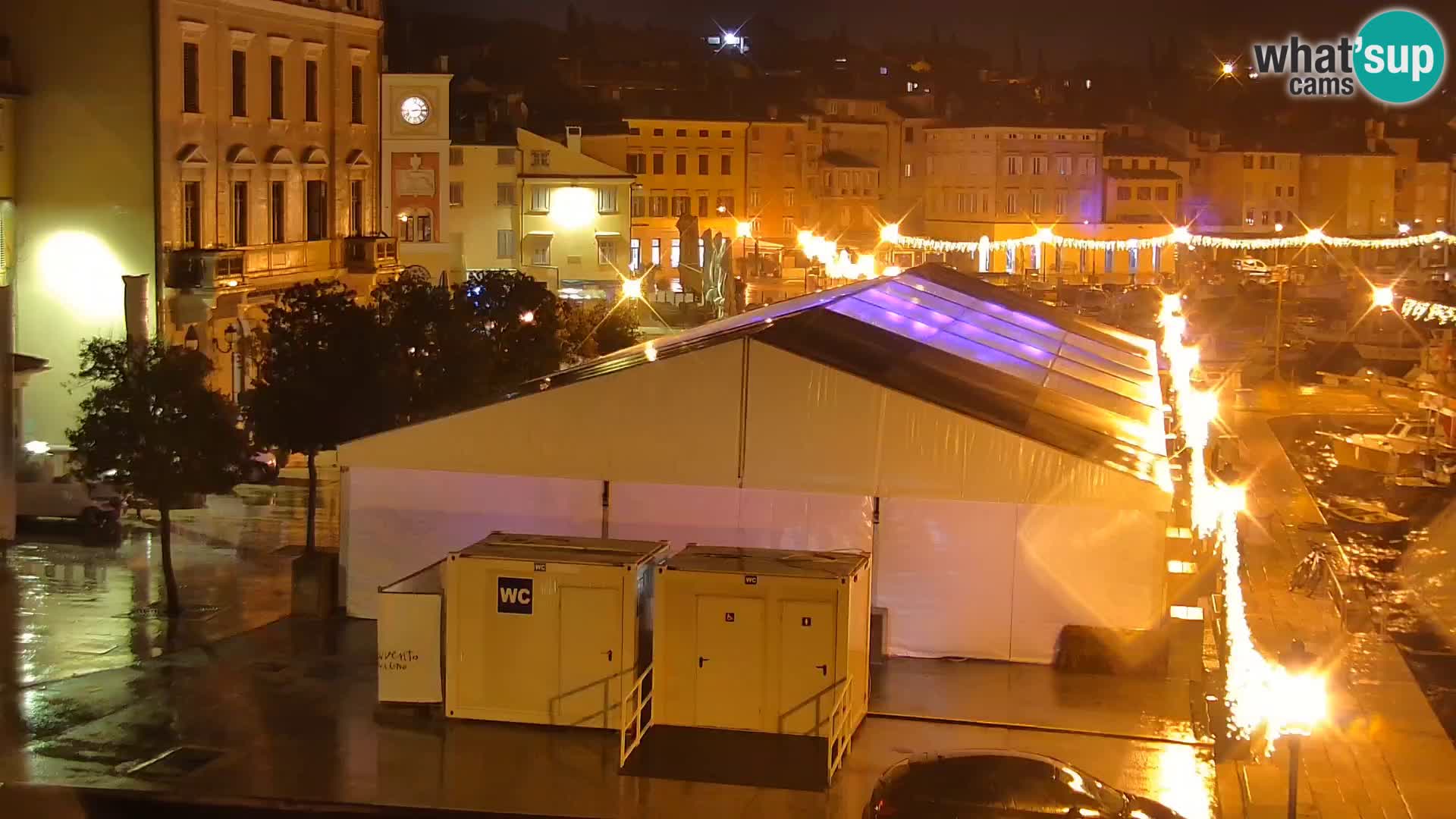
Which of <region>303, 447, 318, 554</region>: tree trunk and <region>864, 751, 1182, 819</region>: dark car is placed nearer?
<region>864, 751, 1182, 819</region>: dark car

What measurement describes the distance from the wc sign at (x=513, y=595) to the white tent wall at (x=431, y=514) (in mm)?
3240

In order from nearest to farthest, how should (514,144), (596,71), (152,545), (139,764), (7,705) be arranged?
(139,764) → (7,705) → (152,545) → (514,144) → (596,71)

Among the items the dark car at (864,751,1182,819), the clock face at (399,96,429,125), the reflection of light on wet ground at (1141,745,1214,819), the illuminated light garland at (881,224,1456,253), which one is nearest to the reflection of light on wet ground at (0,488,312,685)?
the dark car at (864,751,1182,819)

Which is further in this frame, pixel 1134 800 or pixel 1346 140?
pixel 1346 140

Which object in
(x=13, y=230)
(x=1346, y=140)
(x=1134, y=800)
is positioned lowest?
(x=1134, y=800)

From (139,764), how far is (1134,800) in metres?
6.51

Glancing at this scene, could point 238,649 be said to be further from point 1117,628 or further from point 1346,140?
point 1346,140

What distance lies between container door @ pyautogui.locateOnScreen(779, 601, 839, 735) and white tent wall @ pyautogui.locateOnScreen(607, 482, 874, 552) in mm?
3104

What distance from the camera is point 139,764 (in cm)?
1245

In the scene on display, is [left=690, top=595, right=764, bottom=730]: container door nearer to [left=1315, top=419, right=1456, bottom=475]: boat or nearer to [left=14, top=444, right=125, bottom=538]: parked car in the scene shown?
[left=14, top=444, right=125, bottom=538]: parked car

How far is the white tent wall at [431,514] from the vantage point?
16.5 metres

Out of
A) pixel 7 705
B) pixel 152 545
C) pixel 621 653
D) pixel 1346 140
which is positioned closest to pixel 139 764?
pixel 7 705

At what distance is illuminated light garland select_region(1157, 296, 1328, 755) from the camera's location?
1147cm

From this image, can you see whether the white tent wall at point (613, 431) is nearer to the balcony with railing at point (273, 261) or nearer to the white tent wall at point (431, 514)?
the white tent wall at point (431, 514)
